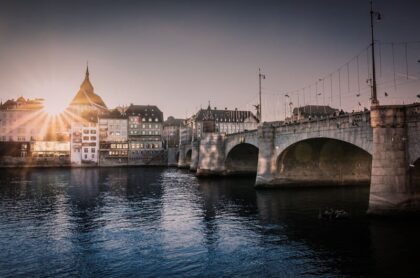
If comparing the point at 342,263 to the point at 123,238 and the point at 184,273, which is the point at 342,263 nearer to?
the point at 184,273

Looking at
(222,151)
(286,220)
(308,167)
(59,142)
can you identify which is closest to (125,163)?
(59,142)

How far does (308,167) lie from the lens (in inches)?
1984

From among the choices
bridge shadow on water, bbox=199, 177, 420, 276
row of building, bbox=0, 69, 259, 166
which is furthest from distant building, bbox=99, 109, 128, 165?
bridge shadow on water, bbox=199, 177, 420, 276

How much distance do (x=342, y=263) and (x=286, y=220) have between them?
11.2 metres

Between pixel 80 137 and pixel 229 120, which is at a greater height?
pixel 229 120

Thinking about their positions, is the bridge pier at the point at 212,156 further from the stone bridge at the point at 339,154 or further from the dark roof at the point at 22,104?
the dark roof at the point at 22,104

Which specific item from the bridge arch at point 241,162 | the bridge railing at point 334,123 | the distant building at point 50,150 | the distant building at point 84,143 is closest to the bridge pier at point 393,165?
the bridge railing at point 334,123

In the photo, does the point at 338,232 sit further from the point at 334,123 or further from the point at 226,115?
the point at 226,115

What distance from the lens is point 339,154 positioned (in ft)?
162

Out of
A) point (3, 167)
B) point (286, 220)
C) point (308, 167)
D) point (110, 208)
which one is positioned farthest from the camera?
point (3, 167)

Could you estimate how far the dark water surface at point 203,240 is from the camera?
18.8 m

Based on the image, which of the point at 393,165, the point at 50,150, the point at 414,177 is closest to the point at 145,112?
the point at 50,150

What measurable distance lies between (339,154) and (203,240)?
31832mm

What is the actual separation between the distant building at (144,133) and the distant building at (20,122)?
39900mm
